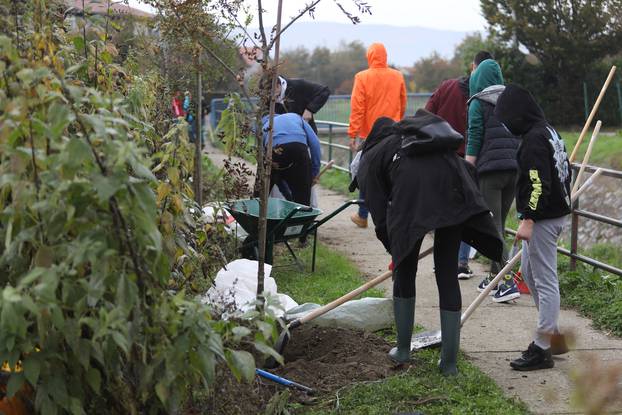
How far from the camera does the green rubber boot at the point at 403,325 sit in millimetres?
5477

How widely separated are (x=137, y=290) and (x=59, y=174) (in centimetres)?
47

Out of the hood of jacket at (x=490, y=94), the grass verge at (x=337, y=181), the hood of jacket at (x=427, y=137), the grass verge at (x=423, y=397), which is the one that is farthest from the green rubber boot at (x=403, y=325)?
the grass verge at (x=337, y=181)

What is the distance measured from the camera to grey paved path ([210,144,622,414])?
17.0 ft

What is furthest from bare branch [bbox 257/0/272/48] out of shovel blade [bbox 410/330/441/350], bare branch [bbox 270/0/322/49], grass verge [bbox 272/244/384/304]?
grass verge [bbox 272/244/384/304]

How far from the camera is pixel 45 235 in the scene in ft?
10.8

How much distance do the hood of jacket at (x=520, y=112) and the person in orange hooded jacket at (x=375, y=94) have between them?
4.80m

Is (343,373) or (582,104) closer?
(343,373)

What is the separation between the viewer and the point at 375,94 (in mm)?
10328

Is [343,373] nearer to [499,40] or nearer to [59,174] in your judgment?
[59,174]

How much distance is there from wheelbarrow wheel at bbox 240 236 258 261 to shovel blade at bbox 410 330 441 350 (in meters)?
1.97

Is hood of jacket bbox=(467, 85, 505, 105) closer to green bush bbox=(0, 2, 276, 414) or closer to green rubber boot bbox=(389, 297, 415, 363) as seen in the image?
green rubber boot bbox=(389, 297, 415, 363)

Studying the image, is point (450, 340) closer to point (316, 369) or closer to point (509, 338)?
point (316, 369)

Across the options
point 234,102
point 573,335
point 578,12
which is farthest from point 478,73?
point 578,12

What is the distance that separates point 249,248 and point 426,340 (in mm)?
2242
